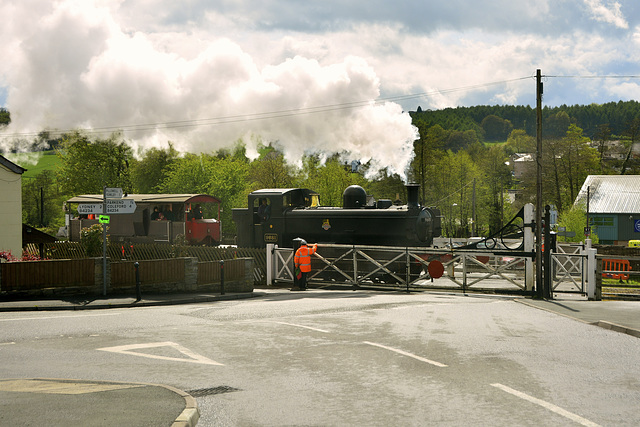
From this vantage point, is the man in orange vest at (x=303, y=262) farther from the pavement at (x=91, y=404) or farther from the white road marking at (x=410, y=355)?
the pavement at (x=91, y=404)

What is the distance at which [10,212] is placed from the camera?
24.7 m

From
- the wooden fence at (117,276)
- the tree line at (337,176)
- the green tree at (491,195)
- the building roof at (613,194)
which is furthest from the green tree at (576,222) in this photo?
the wooden fence at (117,276)

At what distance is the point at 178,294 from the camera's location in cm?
1789

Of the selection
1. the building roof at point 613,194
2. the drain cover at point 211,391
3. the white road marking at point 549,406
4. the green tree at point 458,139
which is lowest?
the drain cover at point 211,391

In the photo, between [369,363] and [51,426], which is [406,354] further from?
[51,426]

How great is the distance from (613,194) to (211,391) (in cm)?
6076

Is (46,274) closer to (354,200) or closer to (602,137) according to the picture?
(354,200)

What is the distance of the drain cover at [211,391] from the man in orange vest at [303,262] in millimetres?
13333

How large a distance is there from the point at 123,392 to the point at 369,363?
3.28m

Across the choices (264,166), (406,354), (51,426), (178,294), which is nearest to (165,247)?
(178,294)

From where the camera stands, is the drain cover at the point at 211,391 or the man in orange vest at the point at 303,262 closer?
the drain cover at the point at 211,391

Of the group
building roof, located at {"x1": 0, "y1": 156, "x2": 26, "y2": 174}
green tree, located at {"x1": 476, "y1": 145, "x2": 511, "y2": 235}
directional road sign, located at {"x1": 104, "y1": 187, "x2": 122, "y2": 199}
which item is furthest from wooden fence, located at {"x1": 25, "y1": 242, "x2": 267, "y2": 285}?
green tree, located at {"x1": 476, "y1": 145, "x2": 511, "y2": 235}

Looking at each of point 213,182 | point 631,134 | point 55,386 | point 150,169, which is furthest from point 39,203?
point 55,386

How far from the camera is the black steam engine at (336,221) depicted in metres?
23.2
